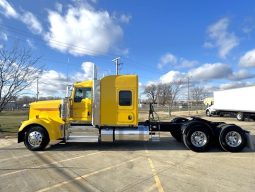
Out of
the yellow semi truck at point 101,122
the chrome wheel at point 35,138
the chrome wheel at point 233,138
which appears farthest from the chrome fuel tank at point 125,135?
the chrome wheel at point 233,138

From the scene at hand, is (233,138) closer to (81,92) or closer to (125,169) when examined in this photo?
(125,169)

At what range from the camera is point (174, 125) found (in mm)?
13562

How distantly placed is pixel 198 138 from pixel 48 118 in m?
6.12

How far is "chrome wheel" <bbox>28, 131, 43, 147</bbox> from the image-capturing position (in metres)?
12.2

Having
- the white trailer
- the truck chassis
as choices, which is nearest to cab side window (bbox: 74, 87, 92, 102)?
the truck chassis

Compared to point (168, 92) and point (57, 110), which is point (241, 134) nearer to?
point (57, 110)

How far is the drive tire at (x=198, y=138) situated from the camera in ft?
39.5

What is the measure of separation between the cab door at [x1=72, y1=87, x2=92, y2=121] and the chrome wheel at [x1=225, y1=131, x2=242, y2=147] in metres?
5.56

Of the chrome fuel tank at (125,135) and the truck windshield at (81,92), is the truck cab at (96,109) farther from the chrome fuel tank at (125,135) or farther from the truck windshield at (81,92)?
the chrome fuel tank at (125,135)

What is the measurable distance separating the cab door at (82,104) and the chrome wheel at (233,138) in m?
5.56

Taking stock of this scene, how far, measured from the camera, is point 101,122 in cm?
1264

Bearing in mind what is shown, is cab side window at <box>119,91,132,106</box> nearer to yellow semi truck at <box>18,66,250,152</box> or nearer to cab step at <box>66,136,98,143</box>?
yellow semi truck at <box>18,66,250,152</box>

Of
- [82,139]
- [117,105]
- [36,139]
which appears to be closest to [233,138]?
[117,105]

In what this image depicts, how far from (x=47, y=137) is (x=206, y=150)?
6301mm
